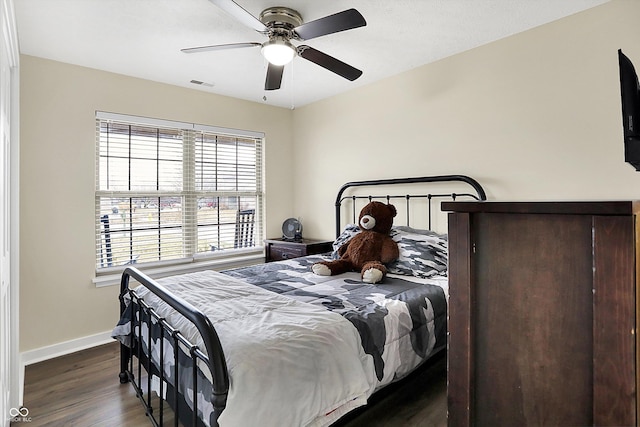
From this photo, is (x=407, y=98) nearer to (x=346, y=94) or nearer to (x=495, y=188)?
(x=346, y=94)

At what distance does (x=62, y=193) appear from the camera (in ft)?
9.51

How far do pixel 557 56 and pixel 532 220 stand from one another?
7.67ft

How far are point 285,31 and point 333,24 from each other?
450mm

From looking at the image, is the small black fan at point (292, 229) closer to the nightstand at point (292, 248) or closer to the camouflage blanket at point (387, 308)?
the nightstand at point (292, 248)

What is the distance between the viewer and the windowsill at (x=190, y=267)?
3.13 m

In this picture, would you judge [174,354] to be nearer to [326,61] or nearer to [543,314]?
[543,314]

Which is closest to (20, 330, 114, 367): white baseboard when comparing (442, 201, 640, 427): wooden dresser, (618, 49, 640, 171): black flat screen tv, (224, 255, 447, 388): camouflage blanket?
(224, 255, 447, 388): camouflage blanket

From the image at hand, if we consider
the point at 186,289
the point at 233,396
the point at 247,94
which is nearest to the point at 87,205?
the point at 186,289

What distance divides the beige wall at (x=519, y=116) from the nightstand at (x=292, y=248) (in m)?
0.83

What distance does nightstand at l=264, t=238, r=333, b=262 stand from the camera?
3658 millimetres

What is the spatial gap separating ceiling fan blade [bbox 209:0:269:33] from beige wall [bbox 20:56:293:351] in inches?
76.6

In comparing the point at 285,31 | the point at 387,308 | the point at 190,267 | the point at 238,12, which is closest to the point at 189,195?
the point at 190,267

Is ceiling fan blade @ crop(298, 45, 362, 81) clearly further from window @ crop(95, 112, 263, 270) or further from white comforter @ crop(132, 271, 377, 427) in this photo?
window @ crop(95, 112, 263, 270)

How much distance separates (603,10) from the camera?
2.13 metres
